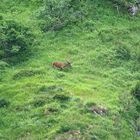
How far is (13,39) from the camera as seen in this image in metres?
41.3

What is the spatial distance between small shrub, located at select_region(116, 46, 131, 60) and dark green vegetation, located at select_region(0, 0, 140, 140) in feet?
0.28

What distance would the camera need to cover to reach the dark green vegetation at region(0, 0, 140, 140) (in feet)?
105

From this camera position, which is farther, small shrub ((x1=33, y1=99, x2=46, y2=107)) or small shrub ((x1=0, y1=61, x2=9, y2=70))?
small shrub ((x1=0, y1=61, x2=9, y2=70))

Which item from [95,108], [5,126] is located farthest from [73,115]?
[5,126]

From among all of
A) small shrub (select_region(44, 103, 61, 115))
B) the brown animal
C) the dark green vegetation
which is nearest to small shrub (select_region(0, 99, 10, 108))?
the dark green vegetation

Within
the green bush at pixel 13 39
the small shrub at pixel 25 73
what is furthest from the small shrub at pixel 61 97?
the green bush at pixel 13 39

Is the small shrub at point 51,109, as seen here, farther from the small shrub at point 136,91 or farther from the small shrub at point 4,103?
the small shrub at point 136,91

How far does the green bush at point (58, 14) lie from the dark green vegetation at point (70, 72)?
9cm

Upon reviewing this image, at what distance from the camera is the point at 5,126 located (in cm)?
3231

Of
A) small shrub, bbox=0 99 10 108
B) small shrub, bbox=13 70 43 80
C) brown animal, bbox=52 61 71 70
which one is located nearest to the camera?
small shrub, bbox=0 99 10 108

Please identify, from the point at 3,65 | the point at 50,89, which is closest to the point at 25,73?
the point at 3,65

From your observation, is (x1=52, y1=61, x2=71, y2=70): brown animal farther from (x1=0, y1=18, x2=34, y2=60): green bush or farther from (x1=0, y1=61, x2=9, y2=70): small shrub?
(x1=0, y1=61, x2=9, y2=70): small shrub

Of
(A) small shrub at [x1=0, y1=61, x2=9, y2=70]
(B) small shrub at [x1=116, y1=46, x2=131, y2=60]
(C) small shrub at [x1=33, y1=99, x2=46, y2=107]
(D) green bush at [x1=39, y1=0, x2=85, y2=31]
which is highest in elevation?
(D) green bush at [x1=39, y1=0, x2=85, y2=31]

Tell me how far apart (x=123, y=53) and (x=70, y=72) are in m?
5.93
